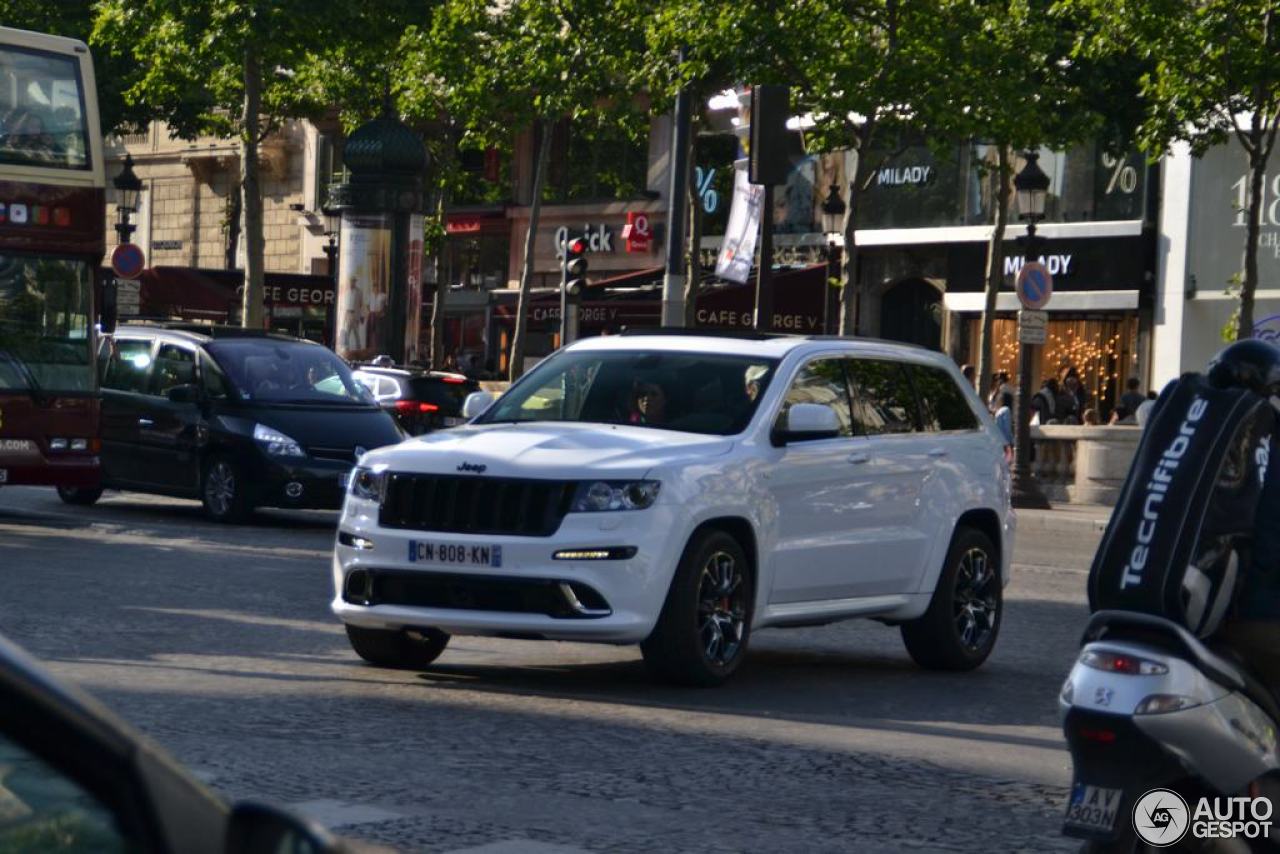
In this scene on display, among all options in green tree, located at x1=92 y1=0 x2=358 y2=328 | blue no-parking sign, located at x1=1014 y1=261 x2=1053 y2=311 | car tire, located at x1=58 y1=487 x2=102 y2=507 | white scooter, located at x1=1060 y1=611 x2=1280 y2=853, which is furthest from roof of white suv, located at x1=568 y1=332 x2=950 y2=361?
green tree, located at x1=92 y1=0 x2=358 y2=328

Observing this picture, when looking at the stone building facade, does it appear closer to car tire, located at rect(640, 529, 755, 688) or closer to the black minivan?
the black minivan

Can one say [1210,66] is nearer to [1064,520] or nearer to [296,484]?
[1064,520]

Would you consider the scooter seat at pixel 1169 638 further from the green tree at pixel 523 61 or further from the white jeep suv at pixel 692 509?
the green tree at pixel 523 61

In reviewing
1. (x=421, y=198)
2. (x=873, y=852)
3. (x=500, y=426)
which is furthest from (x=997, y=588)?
(x=421, y=198)

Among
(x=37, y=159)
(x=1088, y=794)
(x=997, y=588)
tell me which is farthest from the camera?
(x=37, y=159)

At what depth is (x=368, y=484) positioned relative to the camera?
34.5ft

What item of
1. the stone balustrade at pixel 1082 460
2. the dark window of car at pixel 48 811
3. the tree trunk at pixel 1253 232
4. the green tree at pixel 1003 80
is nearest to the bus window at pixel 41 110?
the tree trunk at pixel 1253 232

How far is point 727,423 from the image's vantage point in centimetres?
1096

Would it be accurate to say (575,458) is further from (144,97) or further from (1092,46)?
(144,97)

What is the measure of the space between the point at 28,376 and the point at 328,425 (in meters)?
2.62

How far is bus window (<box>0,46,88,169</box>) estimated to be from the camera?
64.0 ft

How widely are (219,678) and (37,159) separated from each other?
10546 millimetres

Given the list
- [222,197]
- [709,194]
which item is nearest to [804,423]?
[709,194]

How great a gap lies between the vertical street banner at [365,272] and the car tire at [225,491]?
1282cm
